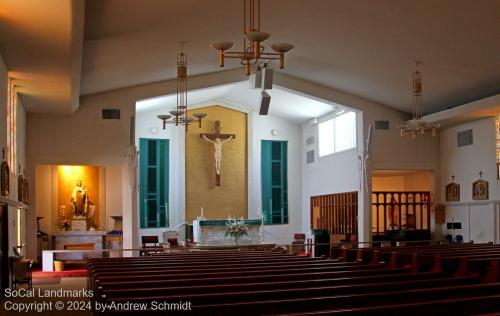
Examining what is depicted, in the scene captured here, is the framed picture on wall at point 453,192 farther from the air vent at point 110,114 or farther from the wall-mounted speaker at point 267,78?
the air vent at point 110,114

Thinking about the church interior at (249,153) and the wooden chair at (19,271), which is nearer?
the church interior at (249,153)

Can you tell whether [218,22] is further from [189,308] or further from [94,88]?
[189,308]

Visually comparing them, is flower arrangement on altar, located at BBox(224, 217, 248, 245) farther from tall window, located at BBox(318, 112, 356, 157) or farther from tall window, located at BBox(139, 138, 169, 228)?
tall window, located at BBox(318, 112, 356, 157)

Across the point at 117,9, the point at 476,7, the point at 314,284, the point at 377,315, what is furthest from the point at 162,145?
the point at 377,315

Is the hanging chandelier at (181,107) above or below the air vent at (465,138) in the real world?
above

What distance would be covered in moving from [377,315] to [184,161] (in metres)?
16.9

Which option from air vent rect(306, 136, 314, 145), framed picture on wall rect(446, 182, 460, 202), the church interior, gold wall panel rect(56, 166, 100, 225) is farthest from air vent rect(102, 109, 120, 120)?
framed picture on wall rect(446, 182, 460, 202)

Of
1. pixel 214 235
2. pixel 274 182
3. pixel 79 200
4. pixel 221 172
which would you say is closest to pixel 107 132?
pixel 79 200

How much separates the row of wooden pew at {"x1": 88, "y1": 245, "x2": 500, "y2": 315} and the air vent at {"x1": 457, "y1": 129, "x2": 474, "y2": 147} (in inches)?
405

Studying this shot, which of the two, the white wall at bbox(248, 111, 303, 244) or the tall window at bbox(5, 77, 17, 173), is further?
the white wall at bbox(248, 111, 303, 244)

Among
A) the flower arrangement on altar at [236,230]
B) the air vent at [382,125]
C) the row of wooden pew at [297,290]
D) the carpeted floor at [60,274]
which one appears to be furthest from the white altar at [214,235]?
the row of wooden pew at [297,290]

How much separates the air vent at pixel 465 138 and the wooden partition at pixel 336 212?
318 cm

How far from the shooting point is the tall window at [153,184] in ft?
61.6

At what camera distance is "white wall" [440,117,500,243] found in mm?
14617
